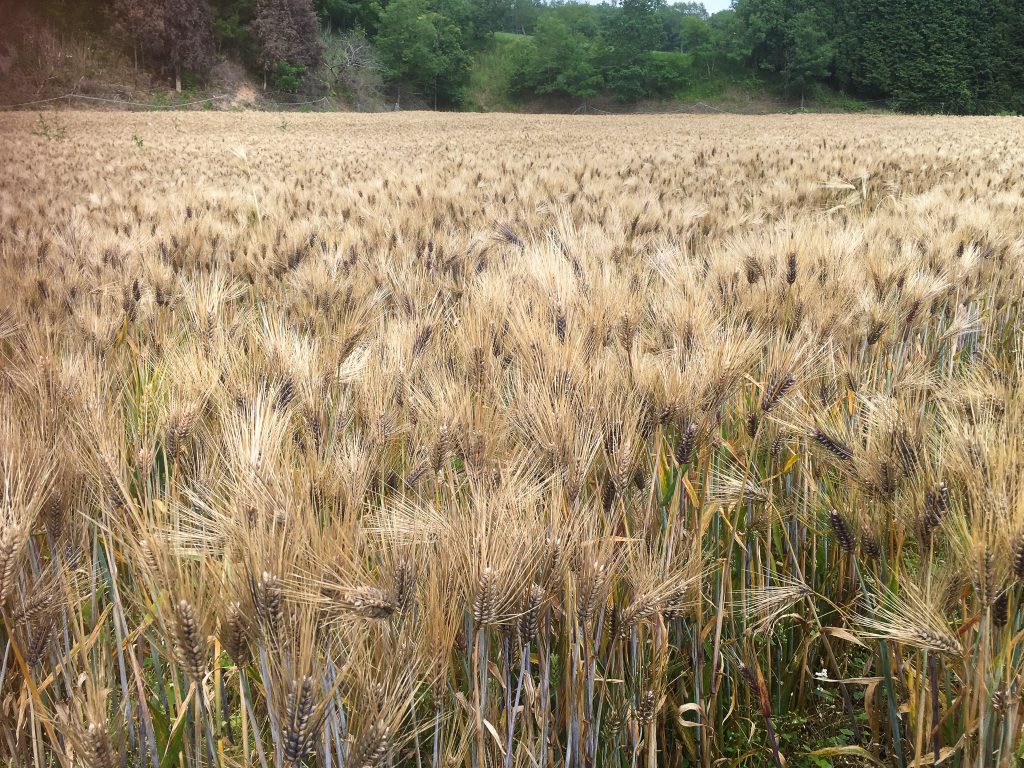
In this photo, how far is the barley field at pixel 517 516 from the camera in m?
0.88

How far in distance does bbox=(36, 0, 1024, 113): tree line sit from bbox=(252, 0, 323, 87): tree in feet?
→ 0.25

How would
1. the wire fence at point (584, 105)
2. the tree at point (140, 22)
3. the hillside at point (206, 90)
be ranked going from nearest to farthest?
the wire fence at point (584, 105) → the hillside at point (206, 90) → the tree at point (140, 22)

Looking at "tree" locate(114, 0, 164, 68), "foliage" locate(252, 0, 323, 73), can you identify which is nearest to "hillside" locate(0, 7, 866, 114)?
"tree" locate(114, 0, 164, 68)

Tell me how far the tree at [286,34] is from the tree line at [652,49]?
0.08m

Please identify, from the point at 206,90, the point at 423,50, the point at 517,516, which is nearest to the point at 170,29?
the point at 206,90

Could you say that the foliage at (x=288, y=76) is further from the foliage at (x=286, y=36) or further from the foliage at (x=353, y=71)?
the foliage at (x=353, y=71)

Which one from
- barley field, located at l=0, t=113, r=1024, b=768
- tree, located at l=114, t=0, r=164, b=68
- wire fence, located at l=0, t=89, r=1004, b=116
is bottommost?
barley field, located at l=0, t=113, r=1024, b=768

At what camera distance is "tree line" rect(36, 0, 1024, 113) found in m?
43.3

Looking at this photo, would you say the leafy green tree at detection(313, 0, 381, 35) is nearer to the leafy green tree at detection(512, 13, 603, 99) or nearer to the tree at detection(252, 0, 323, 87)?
the leafy green tree at detection(512, 13, 603, 99)

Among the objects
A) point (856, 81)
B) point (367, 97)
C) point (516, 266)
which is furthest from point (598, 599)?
point (856, 81)

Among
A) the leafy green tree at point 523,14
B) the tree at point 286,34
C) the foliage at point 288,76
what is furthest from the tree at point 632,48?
the leafy green tree at point 523,14

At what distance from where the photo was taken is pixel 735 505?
1522 millimetres

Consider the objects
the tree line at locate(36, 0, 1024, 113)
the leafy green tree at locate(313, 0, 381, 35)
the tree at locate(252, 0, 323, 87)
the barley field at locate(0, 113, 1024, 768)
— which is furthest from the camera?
the leafy green tree at locate(313, 0, 381, 35)

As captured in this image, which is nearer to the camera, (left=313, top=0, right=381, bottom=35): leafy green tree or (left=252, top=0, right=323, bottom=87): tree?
(left=252, top=0, right=323, bottom=87): tree
